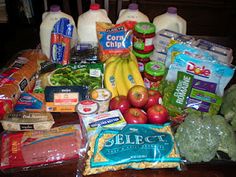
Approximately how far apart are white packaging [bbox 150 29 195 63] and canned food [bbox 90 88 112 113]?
0.34 metres

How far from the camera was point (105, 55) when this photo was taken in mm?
1242

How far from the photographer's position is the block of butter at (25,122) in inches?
37.8

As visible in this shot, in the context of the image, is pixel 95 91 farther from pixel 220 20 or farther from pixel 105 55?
pixel 220 20

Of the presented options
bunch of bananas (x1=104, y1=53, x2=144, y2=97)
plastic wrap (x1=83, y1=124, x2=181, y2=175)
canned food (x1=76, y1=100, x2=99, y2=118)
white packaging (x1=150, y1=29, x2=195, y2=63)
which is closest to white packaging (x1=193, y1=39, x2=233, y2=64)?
white packaging (x1=150, y1=29, x2=195, y2=63)

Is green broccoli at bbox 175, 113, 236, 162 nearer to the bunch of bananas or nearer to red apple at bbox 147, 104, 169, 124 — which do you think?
red apple at bbox 147, 104, 169, 124

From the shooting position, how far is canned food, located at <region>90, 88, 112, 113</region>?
1.00 meters

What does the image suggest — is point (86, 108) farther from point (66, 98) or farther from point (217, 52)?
point (217, 52)

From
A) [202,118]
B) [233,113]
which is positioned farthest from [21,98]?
[233,113]

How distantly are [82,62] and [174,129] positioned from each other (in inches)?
21.0

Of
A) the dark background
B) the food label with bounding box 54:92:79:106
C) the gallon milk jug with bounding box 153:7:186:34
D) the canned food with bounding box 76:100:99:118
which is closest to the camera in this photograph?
the canned food with bounding box 76:100:99:118

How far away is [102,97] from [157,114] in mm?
226

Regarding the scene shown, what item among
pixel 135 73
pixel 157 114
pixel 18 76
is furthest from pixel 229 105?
pixel 18 76

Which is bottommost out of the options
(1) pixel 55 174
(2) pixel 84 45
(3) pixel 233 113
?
(1) pixel 55 174

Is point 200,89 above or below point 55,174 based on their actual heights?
above
